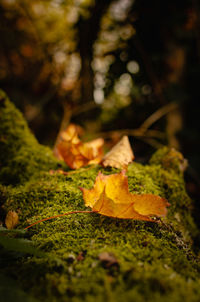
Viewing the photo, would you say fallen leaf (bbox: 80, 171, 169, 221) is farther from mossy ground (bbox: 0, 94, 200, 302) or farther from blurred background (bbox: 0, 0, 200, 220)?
blurred background (bbox: 0, 0, 200, 220)

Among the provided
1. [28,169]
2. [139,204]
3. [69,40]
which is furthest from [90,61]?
[139,204]

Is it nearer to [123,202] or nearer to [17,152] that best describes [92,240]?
[123,202]

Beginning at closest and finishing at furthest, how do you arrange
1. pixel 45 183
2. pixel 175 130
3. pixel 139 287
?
pixel 139 287
pixel 45 183
pixel 175 130

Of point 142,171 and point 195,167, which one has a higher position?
point 142,171

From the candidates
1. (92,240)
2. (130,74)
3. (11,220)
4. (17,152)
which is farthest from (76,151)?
(130,74)

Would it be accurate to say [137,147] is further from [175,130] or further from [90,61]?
[90,61]
